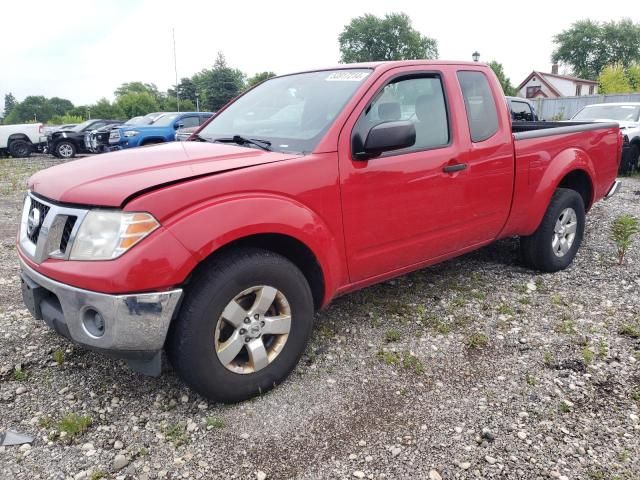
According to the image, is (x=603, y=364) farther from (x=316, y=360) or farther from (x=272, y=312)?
(x=272, y=312)

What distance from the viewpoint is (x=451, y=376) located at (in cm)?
304

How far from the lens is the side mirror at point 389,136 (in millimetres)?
2865

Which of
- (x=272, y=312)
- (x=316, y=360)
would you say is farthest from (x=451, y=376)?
(x=272, y=312)

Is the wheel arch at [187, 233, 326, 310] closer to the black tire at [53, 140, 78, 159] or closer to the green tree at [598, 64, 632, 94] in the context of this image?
the black tire at [53, 140, 78, 159]

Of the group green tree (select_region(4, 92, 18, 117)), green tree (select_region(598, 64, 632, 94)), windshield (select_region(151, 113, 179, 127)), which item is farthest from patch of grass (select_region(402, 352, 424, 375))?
green tree (select_region(4, 92, 18, 117))

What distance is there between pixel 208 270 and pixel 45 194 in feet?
3.14

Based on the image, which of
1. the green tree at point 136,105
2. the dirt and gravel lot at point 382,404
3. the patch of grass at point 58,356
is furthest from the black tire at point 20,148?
the green tree at point 136,105

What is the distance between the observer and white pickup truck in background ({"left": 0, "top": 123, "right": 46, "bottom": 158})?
1847 cm

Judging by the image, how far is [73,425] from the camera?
2.53 metres

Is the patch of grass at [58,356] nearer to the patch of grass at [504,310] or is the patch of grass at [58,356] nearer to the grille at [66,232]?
the grille at [66,232]

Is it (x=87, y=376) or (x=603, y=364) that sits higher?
(x=87, y=376)

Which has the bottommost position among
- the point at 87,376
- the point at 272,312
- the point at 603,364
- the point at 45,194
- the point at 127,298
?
the point at 603,364

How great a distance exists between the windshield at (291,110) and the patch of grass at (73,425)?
178 cm

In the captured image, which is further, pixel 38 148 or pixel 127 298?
pixel 38 148
